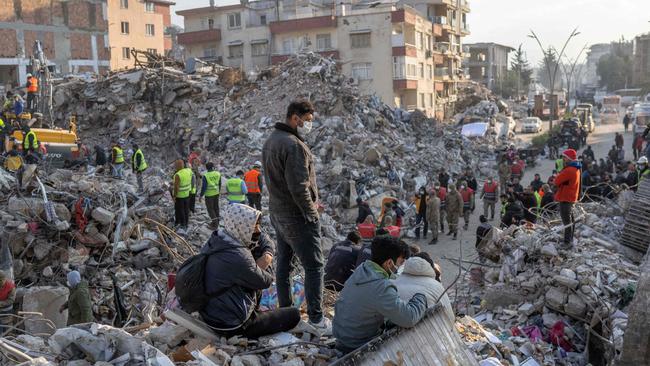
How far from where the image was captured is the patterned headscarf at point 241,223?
14.3ft

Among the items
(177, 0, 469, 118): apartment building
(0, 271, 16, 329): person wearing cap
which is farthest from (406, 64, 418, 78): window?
(0, 271, 16, 329): person wearing cap

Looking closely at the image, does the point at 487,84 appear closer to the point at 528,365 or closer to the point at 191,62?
the point at 191,62

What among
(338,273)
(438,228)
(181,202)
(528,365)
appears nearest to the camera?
(528,365)

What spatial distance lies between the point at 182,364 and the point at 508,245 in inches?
275

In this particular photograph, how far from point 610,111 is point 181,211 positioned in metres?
50.8

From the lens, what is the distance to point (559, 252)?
8.95m

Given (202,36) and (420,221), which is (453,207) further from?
(202,36)

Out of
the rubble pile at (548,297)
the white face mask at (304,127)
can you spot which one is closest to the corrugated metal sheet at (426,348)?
the rubble pile at (548,297)

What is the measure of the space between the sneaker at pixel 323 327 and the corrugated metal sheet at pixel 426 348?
0.89 m

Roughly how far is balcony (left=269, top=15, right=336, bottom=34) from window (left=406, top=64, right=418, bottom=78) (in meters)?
5.96

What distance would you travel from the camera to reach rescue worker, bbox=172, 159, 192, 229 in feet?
41.1

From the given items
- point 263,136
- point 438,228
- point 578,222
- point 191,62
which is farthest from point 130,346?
point 191,62

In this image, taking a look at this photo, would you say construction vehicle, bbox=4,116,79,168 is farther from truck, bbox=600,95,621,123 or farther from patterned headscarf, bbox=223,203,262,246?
truck, bbox=600,95,621,123

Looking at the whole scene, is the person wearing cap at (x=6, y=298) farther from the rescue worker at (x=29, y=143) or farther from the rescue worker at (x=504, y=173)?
the rescue worker at (x=504, y=173)
